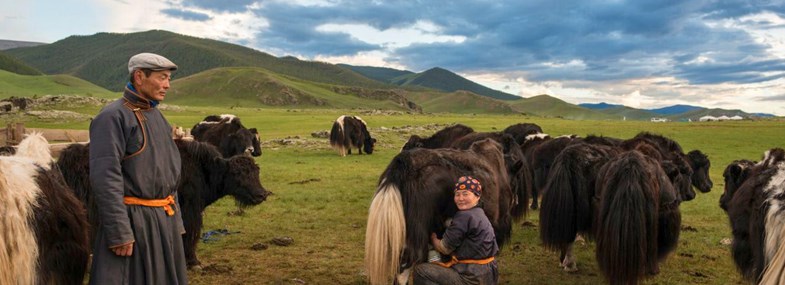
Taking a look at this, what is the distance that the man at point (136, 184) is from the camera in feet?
10.9

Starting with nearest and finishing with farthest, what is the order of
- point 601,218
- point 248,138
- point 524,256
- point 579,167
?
point 601,218 → point 579,167 → point 524,256 → point 248,138

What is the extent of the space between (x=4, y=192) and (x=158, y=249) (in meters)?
0.99

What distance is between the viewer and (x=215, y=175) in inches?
295

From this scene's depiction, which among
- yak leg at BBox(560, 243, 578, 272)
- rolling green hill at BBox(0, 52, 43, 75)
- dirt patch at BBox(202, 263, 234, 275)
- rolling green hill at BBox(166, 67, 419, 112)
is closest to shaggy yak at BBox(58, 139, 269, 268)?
dirt patch at BBox(202, 263, 234, 275)

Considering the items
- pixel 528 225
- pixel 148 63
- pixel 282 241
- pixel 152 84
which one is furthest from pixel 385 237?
pixel 528 225

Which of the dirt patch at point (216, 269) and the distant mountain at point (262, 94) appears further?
the distant mountain at point (262, 94)

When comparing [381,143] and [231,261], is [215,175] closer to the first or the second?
[231,261]

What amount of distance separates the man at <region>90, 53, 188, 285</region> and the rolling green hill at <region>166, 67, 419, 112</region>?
126 metres

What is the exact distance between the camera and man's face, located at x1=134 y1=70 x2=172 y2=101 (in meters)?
3.63

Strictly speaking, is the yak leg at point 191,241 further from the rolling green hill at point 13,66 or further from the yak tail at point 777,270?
the rolling green hill at point 13,66

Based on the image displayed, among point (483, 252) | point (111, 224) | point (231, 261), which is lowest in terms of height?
point (231, 261)

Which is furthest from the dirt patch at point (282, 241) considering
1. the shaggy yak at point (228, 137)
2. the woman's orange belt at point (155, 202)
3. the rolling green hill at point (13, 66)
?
the rolling green hill at point (13, 66)

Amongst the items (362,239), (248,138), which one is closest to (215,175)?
(362,239)

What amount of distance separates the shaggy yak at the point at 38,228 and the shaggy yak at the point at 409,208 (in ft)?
7.77
